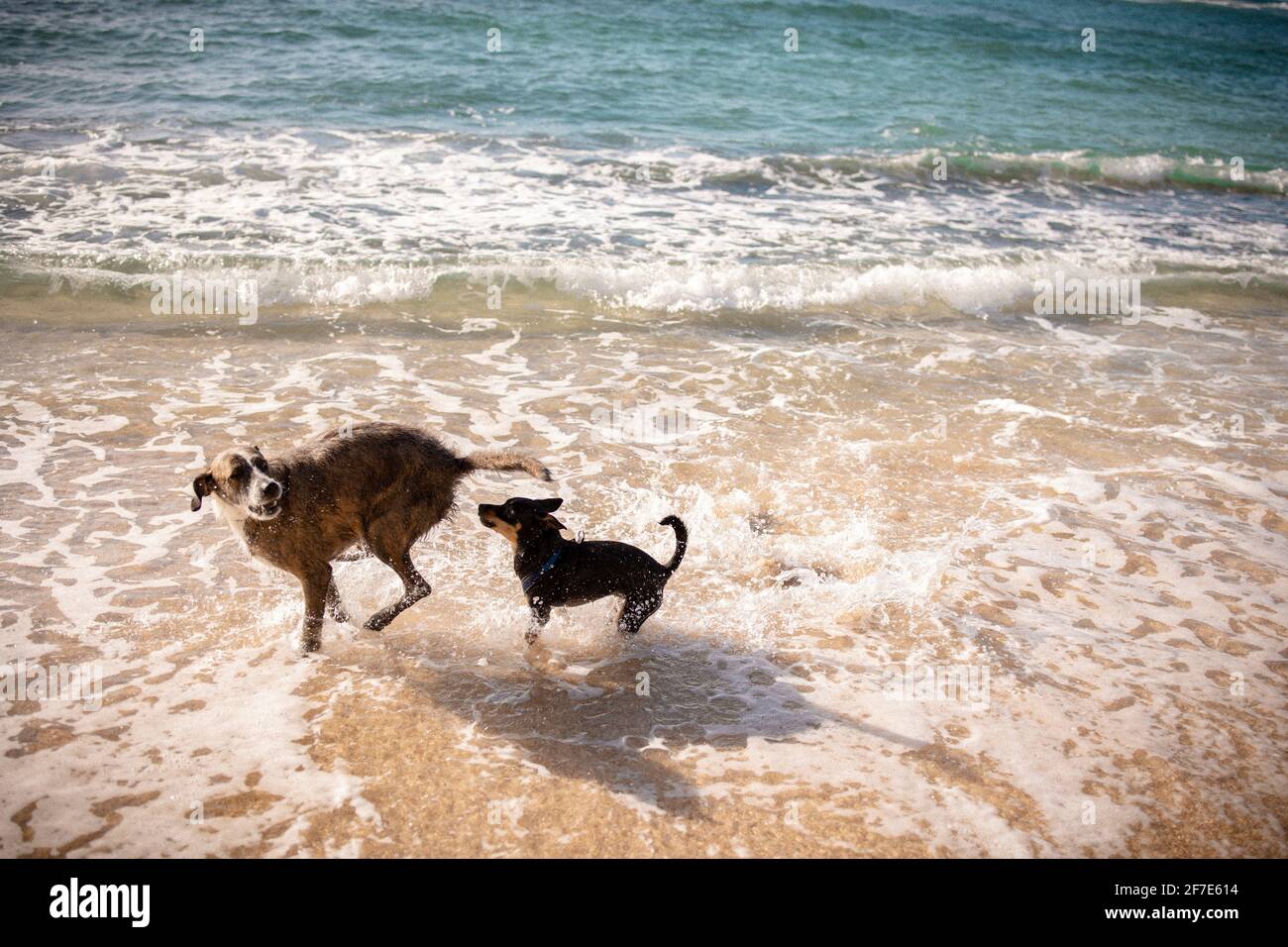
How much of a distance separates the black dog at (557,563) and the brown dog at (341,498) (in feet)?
0.88

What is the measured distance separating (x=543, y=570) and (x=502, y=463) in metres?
0.65

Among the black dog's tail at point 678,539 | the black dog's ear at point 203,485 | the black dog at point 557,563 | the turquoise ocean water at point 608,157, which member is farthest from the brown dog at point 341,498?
the turquoise ocean water at point 608,157

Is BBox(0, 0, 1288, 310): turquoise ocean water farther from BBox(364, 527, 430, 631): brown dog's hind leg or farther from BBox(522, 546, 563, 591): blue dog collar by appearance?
BBox(522, 546, 563, 591): blue dog collar

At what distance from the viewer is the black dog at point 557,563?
202 inches

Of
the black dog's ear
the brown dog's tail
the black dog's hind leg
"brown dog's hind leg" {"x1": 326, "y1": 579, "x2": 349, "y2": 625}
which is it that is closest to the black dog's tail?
the black dog's hind leg

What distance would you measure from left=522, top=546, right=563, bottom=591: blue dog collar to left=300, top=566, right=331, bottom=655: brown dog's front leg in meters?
1.10

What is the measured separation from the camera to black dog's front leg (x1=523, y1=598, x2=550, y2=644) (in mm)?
5188

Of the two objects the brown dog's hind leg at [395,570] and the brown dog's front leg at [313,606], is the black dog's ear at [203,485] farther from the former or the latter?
the brown dog's hind leg at [395,570]

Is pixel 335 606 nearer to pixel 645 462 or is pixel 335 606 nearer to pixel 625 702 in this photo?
pixel 625 702

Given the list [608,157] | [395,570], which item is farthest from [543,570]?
[608,157]

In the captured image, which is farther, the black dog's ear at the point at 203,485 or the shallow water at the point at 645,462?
the black dog's ear at the point at 203,485

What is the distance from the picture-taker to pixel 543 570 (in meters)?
5.12

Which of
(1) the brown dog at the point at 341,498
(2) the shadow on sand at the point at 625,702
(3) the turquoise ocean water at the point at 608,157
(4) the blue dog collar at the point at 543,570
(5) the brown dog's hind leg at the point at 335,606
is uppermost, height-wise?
(3) the turquoise ocean water at the point at 608,157

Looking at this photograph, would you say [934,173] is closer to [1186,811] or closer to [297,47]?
[297,47]
